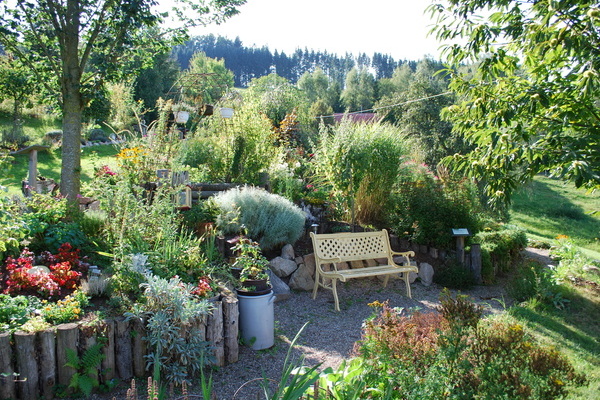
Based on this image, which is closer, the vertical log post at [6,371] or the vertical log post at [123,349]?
the vertical log post at [6,371]

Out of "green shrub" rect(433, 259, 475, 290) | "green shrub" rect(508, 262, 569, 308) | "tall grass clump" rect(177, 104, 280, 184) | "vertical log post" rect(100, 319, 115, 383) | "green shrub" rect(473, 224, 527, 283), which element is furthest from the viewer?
"tall grass clump" rect(177, 104, 280, 184)

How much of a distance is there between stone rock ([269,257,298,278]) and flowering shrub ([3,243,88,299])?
2403mm

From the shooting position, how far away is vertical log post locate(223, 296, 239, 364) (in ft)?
12.6

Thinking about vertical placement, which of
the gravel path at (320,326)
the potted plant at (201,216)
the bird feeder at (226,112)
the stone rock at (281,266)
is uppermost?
the bird feeder at (226,112)

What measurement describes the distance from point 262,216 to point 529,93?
12.3 ft

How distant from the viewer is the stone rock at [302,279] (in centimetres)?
603

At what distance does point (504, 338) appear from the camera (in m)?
2.90

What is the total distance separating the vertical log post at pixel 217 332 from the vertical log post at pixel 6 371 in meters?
1.37

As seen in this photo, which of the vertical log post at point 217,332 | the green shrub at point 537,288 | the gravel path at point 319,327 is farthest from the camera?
the green shrub at point 537,288

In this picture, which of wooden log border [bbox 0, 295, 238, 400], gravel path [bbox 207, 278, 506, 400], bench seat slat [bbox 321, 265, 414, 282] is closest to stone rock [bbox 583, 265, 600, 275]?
gravel path [bbox 207, 278, 506, 400]

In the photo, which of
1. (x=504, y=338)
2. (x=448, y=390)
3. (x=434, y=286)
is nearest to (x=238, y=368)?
(x=448, y=390)

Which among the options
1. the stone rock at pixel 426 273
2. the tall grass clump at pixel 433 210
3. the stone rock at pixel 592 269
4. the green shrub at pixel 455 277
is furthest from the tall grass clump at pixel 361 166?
the stone rock at pixel 592 269

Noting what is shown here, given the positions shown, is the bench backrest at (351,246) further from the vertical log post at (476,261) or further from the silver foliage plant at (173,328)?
the silver foliage plant at (173,328)

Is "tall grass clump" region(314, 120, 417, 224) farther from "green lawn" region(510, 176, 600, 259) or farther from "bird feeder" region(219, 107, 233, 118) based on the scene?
"green lawn" region(510, 176, 600, 259)
